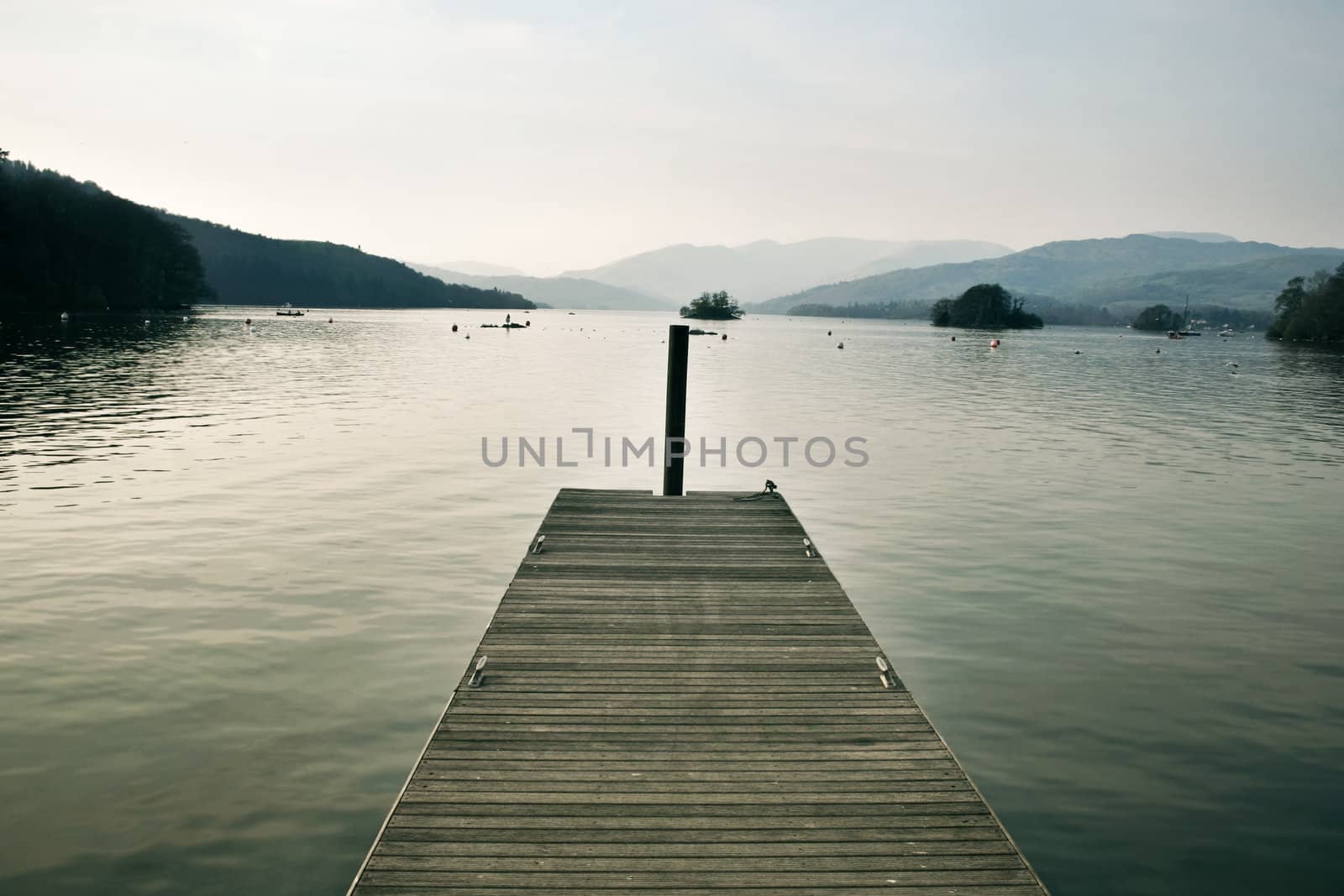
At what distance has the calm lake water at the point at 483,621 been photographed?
706cm

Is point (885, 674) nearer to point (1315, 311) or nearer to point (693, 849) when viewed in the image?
point (693, 849)

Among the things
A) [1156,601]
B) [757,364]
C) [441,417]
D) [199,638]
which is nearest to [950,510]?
[1156,601]

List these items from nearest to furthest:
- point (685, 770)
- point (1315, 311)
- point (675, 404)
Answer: point (685, 770) → point (675, 404) → point (1315, 311)

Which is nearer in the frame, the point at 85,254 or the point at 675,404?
the point at 675,404

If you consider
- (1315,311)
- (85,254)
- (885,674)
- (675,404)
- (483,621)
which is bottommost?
(483,621)

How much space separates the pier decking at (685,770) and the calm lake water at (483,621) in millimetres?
1124

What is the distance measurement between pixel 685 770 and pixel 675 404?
12168mm

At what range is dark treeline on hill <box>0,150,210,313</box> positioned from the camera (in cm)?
10750

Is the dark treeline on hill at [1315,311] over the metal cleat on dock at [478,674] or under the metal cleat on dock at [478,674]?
over

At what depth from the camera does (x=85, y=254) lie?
398 ft

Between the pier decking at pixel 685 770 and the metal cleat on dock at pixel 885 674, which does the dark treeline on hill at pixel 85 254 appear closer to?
the pier decking at pixel 685 770

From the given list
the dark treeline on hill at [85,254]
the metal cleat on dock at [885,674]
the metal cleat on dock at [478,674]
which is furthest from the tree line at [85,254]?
the metal cleat on dock at [885,674]

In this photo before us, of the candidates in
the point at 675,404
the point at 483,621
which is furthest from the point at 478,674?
the point at 675,404

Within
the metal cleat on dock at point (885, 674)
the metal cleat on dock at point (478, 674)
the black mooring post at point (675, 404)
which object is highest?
the black mooring post at point (675, 404)
